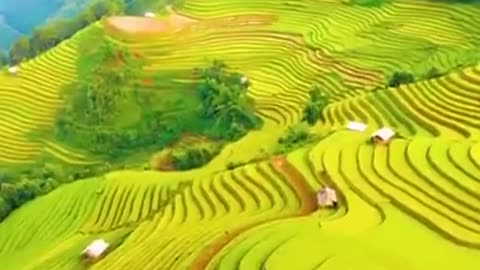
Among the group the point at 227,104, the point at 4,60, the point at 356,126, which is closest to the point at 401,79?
the point at 356,126

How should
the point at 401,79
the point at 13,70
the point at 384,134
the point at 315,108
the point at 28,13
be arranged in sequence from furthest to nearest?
the point at 28,13 → the point at 13,70 → the point at 401,79 → the point at 315,108 → the point at 384,134

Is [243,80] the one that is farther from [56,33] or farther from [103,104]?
[56,33]

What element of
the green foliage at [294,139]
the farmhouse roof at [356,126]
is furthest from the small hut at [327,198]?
the farmhouse roof at [356,126]

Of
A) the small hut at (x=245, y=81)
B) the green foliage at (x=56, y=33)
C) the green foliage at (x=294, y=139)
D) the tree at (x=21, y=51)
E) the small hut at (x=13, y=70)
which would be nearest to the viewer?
the green foliage at (x=294, y=139)

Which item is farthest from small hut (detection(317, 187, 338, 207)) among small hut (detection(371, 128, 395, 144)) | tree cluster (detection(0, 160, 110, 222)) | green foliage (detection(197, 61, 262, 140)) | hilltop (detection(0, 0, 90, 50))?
hilltop (detection(0, 0, 90, 50))

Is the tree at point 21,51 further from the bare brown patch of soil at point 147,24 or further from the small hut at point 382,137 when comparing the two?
the small hut at point 382,137

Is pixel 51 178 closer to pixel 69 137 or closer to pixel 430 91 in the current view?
pixel 69 137

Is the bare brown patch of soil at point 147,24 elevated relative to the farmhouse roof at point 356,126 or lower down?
elevated
